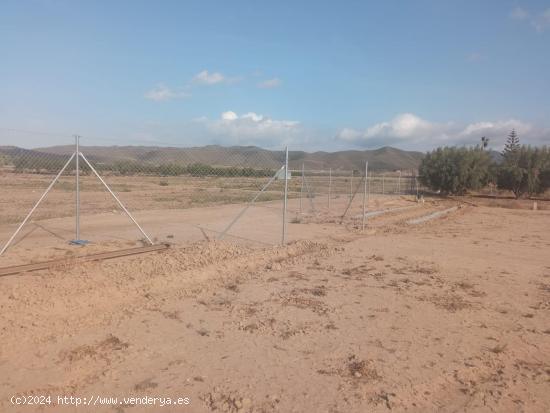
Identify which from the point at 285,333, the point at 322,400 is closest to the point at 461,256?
the point at 285,333

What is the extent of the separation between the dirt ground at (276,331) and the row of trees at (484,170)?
102 ft

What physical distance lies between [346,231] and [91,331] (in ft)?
33.3

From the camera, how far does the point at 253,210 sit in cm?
2008

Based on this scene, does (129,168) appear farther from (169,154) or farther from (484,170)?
(484,170)

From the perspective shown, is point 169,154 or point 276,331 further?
point 169,154

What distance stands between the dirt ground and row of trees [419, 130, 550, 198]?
3112 centimetres

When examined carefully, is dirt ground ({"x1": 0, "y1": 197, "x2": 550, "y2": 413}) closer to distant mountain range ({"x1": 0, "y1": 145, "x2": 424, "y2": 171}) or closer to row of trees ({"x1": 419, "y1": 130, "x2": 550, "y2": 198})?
distant mountain range ({"x1": 0, "y1": 145, "x2": 424, "y2": 171})

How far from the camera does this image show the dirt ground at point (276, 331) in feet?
13.3

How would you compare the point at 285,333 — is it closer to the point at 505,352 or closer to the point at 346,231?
the point at 505,352

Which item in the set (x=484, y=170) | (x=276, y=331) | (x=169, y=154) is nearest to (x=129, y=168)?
(x=169, y=154)

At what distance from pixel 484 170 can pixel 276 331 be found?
38.5 metres

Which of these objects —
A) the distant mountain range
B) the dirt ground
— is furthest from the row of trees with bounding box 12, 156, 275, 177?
the dirt ground

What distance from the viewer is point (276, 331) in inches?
219

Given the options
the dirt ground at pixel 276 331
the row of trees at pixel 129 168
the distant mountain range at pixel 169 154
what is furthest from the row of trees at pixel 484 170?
the dirt ground at pixel 276 331
